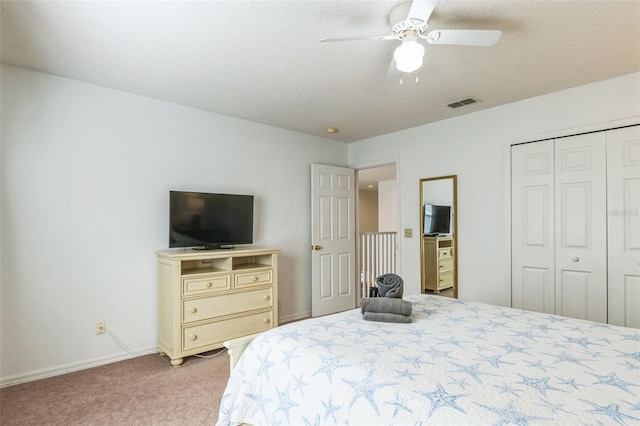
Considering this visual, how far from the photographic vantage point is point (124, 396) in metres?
2.39

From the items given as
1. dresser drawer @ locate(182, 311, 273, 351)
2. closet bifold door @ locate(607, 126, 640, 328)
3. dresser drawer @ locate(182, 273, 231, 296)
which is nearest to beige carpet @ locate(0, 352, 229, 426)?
dresser drawer @ locate(182, 311, 273, 351)

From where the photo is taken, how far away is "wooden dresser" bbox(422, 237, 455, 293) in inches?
151

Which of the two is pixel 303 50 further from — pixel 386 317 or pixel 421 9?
pixel 386 317

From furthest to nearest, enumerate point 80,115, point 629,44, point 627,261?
1. point 80,115
2. point 627,261
3. point 629,44

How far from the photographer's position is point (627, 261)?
267 cm

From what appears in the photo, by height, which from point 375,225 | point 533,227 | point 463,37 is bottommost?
point 375,225

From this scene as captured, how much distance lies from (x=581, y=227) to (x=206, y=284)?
3.37 m

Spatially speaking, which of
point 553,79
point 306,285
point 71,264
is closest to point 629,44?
point 553,79

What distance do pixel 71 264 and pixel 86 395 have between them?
1.05 metres

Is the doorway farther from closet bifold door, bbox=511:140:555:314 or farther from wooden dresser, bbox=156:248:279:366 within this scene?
closet bifold door, bbox=511:140:555:314

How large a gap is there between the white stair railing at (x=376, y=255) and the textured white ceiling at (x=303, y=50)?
248 cm

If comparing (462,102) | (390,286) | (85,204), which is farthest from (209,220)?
(462,102)

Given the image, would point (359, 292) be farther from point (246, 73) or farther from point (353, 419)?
point (353, 419)

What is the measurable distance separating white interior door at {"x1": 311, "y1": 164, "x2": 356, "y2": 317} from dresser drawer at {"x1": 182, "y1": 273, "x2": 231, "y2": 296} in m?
1.47
